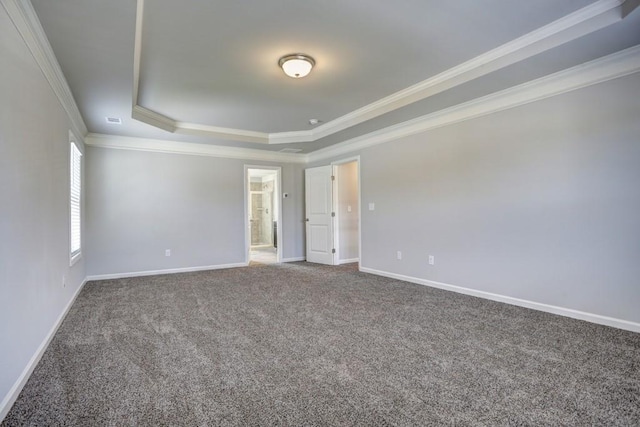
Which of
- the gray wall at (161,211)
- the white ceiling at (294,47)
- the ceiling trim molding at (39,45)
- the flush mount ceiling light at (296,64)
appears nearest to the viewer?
the ceiling trim molding at (39,45)

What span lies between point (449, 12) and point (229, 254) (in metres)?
5.22

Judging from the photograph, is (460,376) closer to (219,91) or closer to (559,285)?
(559,285)

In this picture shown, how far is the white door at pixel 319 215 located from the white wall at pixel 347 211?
0.67ft

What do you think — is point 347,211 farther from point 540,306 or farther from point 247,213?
point 540,306

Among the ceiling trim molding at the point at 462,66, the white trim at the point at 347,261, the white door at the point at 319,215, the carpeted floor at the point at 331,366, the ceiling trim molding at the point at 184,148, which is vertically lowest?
the carpeted floor at the point at 331,366

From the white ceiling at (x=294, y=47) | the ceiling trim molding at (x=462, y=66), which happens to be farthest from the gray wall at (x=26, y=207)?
the ceiling trim molding at (x=462, y=66)

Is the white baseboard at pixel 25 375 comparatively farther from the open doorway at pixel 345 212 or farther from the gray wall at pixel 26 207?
the open doorway at pixel 345 212

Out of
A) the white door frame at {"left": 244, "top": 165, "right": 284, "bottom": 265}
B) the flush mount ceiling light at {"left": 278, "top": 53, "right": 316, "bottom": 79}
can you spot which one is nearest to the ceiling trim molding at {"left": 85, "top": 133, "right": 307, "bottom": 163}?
the white door frame at {"left": 244, "top": 165, "right": 284, "bottom": 265}

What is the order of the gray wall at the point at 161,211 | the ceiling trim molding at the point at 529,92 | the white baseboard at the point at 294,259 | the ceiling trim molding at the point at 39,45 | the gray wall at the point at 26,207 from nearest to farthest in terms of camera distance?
the gray wall at the point at 26,207
the ceiling trim molding at the point at 39,45
the ceiling trim molding at the point at 529,92
the gray wall at the point at 161,211
the white baseboard at the point at 294,259

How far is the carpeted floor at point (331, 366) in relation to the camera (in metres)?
1.67

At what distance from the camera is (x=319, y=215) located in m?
6.59

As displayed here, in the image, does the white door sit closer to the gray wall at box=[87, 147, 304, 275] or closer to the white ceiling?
the gray wall at box=[87, 147, 304, 275]

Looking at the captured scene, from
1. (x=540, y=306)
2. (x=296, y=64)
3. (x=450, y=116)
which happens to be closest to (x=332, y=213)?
(x=450, y=116)

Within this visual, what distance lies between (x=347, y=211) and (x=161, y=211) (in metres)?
3.45
